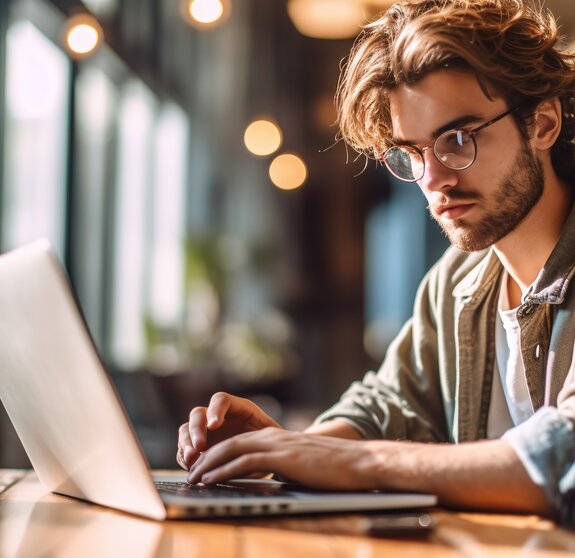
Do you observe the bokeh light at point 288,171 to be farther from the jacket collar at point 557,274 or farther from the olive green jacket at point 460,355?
the jacket collar at point 557,274

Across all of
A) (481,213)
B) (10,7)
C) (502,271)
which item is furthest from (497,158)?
(10,7)

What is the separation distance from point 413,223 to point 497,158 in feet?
29.9

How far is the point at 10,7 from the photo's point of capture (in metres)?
4.75

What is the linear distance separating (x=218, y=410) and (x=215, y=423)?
1.3 inches

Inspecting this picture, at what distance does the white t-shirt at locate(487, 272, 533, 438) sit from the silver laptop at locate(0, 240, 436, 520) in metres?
0.65

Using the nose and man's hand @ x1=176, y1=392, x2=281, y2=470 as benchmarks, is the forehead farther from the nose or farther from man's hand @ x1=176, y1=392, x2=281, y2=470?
man's hand @ x1=176, y1=392, x2=281, y2=470

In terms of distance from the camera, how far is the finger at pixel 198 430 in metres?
1.31

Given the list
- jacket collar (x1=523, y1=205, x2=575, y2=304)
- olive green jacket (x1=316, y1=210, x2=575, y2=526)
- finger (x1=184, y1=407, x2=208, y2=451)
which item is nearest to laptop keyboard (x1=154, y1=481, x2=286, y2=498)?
finger (x1=184, y1=407, x2=208, y2=451)

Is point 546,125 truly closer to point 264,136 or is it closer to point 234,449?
point 234,449

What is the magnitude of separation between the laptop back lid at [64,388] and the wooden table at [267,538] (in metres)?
0.05

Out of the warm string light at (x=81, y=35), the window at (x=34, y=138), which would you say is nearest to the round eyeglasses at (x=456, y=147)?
the warm string light at (x=81, y=35)

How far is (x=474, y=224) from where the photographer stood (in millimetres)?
1605

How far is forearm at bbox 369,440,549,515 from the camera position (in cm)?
99

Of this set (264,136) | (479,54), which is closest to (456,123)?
(479,54)
